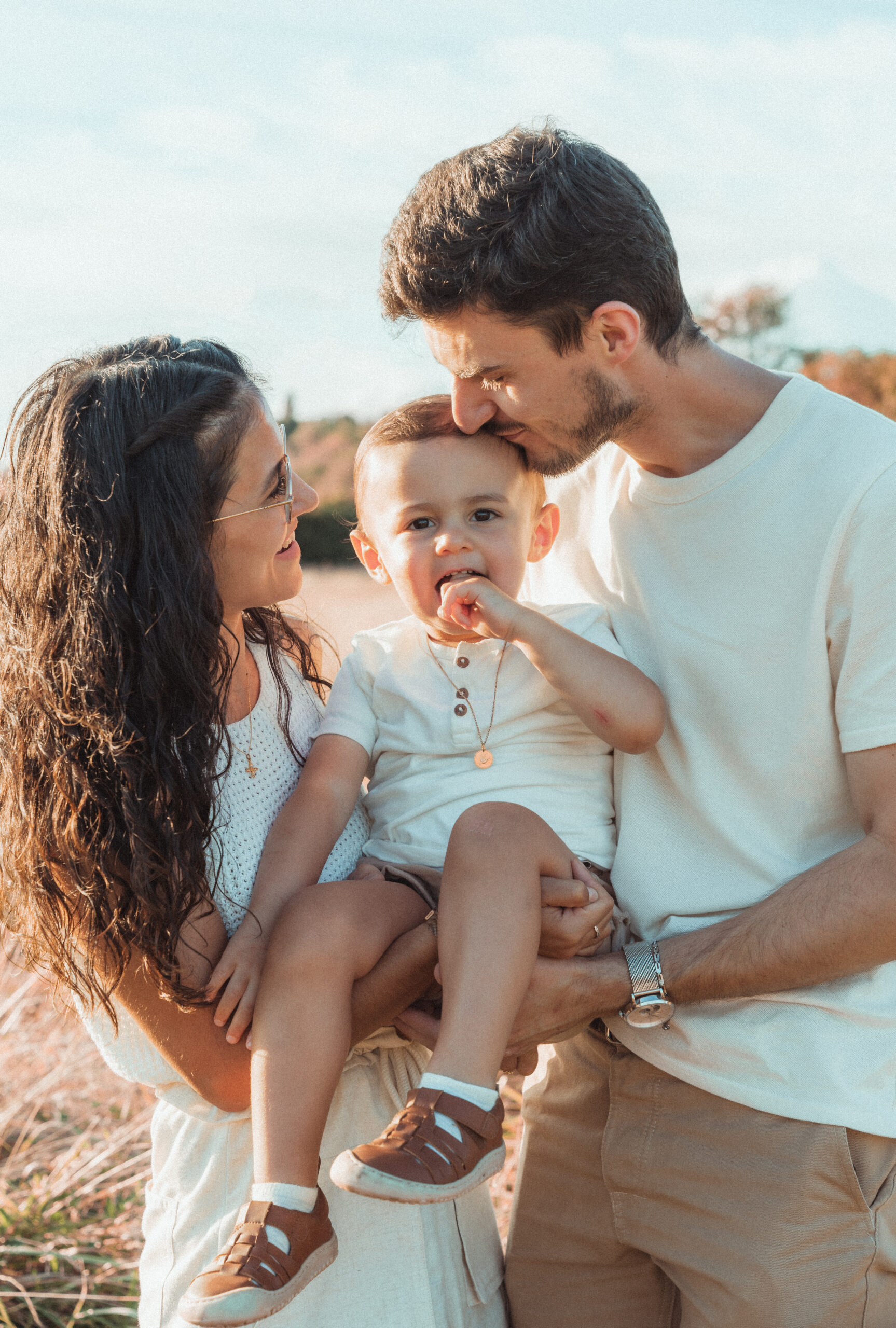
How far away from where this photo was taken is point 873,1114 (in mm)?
2018

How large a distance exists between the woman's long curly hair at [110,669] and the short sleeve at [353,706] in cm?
40

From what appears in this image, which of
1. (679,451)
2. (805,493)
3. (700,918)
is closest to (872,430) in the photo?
(805,493)

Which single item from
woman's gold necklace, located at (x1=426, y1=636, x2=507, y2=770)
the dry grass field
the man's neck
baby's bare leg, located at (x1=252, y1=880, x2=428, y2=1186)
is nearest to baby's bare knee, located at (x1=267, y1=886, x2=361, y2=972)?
baby's bare leg, located at (x1=252, y1=880, x2=428, y2=1186)

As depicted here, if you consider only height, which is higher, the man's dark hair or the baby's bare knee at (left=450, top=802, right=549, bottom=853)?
the man's dark hair

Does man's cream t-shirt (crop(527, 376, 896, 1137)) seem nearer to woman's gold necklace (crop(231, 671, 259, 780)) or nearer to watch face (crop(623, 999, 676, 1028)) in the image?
watch face (crop(623, 999, 676, 1028))

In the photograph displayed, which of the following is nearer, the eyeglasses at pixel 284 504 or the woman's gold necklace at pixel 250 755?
the eyeglasses at pixel 284 504

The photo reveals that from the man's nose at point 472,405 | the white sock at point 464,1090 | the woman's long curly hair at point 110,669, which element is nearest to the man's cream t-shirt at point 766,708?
the man's nose at point 472,405

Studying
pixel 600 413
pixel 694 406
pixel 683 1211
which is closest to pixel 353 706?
pixel 600 413

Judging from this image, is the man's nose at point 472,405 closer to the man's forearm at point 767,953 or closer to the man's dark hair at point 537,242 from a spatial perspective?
the man's dark hair at point 537,242

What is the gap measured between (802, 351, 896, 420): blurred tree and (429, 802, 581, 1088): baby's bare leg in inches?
302

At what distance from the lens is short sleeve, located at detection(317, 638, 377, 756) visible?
2.47 metres

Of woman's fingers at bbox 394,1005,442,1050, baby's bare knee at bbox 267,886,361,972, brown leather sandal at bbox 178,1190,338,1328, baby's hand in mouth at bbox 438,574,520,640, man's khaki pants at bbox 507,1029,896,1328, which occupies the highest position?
baby's hand in mouth at bbox 438,574,520,640

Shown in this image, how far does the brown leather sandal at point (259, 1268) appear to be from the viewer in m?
1.72

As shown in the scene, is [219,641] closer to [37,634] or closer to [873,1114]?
[37,634]
